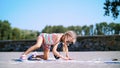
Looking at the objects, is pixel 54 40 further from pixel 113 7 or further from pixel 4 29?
pixel 4 29

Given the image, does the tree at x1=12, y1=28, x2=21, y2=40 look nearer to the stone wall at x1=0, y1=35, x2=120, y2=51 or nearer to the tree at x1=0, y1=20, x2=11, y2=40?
the tree at x1=0, y1=20, x2=11, y2=40

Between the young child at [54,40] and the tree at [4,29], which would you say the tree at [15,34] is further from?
the young child at [54,40]

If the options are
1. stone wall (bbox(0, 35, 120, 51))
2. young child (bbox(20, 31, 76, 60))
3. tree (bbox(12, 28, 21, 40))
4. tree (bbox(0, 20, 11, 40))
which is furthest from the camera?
tree (bbox(12, 28, 21, 40))

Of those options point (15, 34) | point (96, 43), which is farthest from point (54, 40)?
point (15, 34)

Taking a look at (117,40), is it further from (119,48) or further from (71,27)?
(71,27)

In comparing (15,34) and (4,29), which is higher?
(4,29)

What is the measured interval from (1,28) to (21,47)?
7078 cm

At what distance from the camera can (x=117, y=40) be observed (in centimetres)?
1872

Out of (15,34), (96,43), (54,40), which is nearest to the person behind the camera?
(54,40)

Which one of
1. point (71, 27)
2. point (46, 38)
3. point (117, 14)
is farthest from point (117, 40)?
point (71, 27)

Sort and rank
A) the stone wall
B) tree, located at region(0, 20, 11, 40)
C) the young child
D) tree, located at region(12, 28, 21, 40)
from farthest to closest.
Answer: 1. tree, located at region(12, 28, 21, 40)
2. tree, located at region(0, 20, 11, 40)
3. the stone wall
4. the young child

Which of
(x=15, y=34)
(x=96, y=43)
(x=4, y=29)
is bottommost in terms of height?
(x=96, y=43)

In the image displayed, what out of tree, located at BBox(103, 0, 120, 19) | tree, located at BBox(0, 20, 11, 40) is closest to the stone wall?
tree, located at BBox(103, 0, 120, 19)

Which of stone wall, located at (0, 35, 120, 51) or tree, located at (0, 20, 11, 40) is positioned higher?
tree, located at (0, 20, 11, 40)
